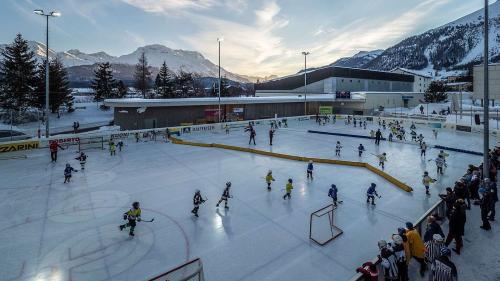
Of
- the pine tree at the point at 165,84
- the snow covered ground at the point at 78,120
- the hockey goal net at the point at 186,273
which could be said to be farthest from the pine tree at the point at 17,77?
the hockey goal net at the point at 186,273

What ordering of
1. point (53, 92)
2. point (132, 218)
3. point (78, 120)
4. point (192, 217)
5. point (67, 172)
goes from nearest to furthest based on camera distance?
point (132, 218), point (192, 217), point (67, 172), point (53, 92), point (78, 120)

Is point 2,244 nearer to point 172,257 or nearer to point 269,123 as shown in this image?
point 172,257

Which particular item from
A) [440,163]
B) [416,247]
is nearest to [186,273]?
[416,247]

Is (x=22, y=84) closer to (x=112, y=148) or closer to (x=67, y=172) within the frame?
(x=112, y=148)

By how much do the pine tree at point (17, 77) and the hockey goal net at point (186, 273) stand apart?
5212 cm

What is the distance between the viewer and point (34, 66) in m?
47.8

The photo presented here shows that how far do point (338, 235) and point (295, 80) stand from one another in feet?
218

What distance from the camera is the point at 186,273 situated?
6.03 metres

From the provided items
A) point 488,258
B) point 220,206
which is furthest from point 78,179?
point 488,258

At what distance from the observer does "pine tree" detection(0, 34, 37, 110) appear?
146ft

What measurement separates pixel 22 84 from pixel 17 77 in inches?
54.8

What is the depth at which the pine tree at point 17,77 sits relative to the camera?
44531 millimetres

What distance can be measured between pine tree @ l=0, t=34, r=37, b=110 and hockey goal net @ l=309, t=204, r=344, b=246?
51.9m

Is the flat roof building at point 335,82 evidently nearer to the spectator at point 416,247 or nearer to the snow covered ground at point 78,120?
the snow covered ground at point 78,120
